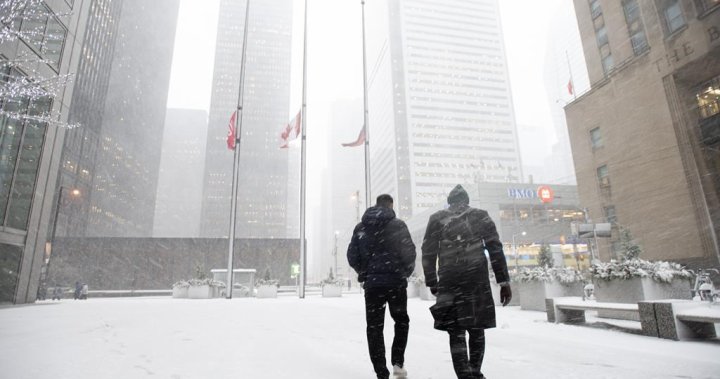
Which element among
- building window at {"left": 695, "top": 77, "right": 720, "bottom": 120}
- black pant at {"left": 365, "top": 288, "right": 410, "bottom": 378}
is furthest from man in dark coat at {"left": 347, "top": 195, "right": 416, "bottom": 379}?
building window at {"left": 695, "top": 77, "right": 720, "bottom": 120}

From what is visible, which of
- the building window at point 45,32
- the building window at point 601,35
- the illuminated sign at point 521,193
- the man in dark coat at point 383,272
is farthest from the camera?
the illuminated sign at point 521,193

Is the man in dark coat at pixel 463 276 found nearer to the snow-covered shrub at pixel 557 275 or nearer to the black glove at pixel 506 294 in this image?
the black glove at pixel 506 294

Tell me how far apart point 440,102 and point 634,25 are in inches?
4843

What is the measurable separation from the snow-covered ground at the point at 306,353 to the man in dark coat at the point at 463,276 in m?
0.75

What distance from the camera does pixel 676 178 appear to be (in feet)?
79.1

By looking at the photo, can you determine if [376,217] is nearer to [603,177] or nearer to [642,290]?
[642,290]

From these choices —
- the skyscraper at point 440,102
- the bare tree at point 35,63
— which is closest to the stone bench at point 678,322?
the bare tree at point 35,63

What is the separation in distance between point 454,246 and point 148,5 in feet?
576

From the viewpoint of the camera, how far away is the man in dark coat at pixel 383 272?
3.77 metres

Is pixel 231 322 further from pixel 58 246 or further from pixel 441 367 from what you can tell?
pixel 58 246

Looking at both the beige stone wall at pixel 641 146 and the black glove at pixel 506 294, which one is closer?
the black glove at pixel 506 294

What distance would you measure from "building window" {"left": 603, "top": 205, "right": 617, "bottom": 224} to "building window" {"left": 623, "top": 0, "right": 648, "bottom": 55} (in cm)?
1241

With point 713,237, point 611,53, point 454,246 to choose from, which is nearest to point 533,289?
point 454,246

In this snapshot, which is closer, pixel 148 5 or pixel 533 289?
pixel 533 289
